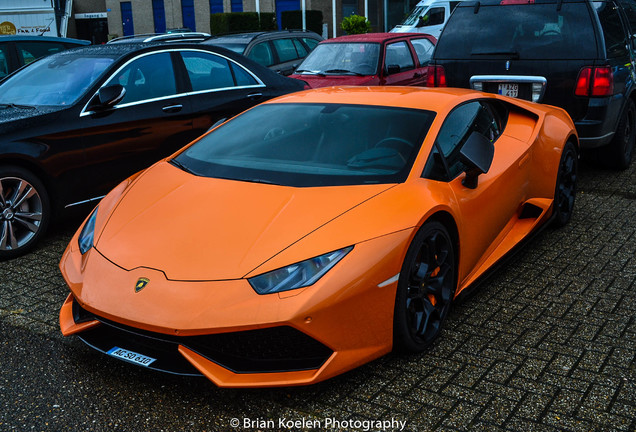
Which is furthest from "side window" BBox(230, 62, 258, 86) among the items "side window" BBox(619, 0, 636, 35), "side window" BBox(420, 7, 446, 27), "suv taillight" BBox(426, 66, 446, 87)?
"side window" BBox(420, 7, 446, 27)

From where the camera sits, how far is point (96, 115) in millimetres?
5684

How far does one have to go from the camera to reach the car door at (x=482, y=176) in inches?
153

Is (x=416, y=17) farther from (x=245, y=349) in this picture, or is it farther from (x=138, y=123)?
(x=245, y=349)

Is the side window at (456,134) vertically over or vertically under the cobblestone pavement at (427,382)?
over

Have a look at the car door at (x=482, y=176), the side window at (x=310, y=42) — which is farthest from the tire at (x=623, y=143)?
the side window at (x=310, y=42)

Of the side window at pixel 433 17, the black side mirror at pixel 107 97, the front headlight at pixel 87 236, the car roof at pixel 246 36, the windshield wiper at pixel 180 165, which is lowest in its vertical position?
the front headlight at pixel 87 236

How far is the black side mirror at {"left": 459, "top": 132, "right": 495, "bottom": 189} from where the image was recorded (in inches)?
153

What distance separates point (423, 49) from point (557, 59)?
456cm

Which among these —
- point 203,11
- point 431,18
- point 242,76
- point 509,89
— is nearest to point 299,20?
point 203,11

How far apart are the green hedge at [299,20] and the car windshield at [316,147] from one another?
96.9 ft

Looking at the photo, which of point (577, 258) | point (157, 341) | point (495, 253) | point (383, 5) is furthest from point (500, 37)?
point (383, 5)

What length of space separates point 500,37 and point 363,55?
3269mm

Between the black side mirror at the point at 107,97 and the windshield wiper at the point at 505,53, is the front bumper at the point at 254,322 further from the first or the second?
the windshield wiper at the point at 505,53

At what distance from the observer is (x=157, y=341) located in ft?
9.90
